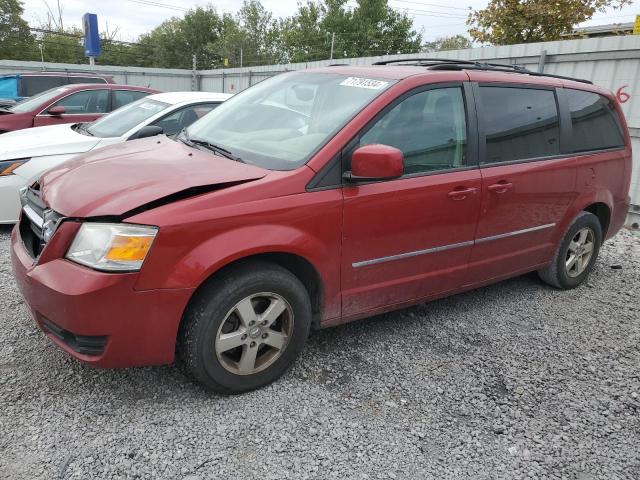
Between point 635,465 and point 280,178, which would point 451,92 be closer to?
point 280,178

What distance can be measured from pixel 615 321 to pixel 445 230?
6.14 feet

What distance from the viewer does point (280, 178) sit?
2.68 meters

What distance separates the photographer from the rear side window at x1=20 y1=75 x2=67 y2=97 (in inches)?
445

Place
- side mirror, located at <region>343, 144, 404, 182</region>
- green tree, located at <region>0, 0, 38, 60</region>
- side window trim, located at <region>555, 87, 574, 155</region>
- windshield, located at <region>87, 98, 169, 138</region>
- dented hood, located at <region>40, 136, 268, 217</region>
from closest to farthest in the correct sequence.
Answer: dented hood, located at <region>40, 136, 268, 217</region>
side mirror, located at <region>343, 144, 404, 182</region>
side window trim, located at <region>555, 87, 574, 155</region>
windshield, located at <region>87, 98, 169, 138</region>
green tree, located at <region>0, 0, 38, 60</region>

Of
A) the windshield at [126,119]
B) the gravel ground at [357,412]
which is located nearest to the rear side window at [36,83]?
the windshield at [126,119]

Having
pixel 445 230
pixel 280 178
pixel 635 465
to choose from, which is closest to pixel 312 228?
pixel 280 178

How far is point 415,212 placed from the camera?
312 cm

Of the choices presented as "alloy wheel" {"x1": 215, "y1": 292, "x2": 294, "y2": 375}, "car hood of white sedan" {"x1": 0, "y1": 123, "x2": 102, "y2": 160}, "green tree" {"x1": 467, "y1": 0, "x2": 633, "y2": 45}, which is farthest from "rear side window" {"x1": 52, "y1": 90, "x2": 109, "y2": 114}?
"green tree" {"x1": 467, "y1": 0, "x2": 633, "y2": 45}

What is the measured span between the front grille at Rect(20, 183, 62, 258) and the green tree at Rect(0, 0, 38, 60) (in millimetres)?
50519

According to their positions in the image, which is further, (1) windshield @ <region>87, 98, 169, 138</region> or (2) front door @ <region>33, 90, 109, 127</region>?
(2) front door @ <region>33, 90, 109, 127</region>

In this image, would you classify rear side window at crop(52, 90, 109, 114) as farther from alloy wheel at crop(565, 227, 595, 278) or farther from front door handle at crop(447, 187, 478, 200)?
alloy wheel at crop(565, 227, 595, 278)

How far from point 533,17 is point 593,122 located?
1411cm

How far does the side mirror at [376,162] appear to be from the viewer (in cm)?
270

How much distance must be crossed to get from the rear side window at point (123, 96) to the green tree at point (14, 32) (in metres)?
45.1
